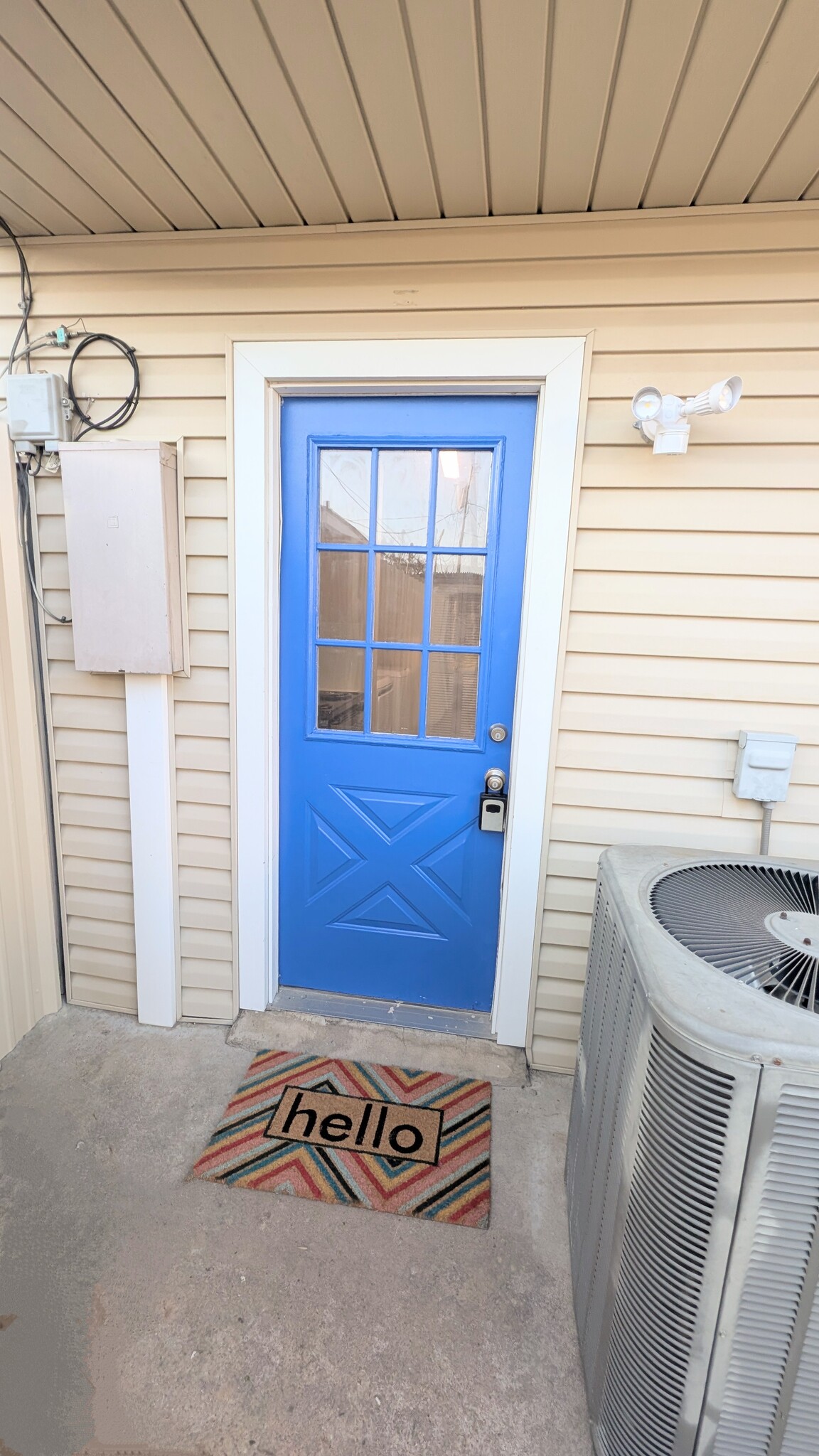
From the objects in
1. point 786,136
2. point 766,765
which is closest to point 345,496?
point 786,136

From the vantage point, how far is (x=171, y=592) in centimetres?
191

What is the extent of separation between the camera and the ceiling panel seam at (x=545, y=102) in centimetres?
109

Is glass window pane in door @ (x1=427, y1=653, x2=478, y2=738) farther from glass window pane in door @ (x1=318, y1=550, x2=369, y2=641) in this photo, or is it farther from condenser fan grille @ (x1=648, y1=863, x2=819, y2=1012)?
condenser fan grille @ (x1=648, y1=863, x2=819, y2=1012)

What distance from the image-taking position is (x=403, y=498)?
6.35 feet

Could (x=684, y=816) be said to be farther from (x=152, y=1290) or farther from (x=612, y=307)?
(x=152, y=1290)

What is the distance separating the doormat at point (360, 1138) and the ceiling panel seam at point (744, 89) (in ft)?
8.32

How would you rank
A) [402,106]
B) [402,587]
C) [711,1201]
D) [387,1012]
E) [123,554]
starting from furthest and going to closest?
[387,1012] < [402,587] < [123,554] < [402,106] < [711,1201]

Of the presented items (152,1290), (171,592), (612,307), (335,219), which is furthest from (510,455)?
(152,1290)

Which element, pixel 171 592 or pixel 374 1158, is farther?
pixel 171 592

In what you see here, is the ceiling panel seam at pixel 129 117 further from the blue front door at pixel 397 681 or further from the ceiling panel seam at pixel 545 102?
the ceiling panel seam at pixel 545 102

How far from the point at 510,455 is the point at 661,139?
28.7 inches

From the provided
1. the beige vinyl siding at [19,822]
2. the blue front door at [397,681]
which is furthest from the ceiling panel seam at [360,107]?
the beige vinyl siding at [19,822]

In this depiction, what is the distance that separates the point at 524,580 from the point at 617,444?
441 mm

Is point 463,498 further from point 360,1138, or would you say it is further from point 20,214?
point 360,1138
